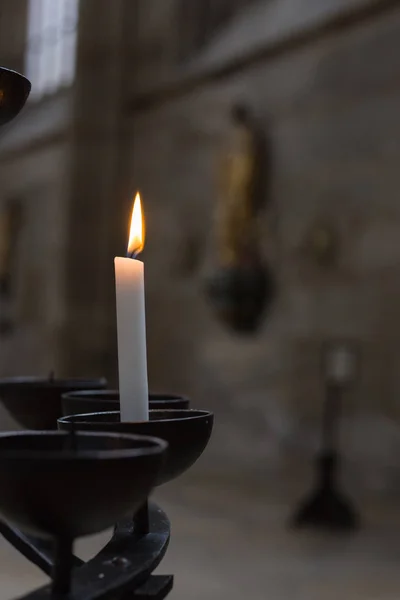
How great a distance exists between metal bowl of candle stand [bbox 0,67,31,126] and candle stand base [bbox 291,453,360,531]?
212 inches

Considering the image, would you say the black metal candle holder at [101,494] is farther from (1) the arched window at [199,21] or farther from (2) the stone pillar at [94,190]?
(2) the stone pillar at [94,190]

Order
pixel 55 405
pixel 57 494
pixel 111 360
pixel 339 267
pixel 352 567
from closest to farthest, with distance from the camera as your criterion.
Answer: pixel 57 494, pixel 55 405, pixel 352 567, pixel 339 267, pixel 111 360

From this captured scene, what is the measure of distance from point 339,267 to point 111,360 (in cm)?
368

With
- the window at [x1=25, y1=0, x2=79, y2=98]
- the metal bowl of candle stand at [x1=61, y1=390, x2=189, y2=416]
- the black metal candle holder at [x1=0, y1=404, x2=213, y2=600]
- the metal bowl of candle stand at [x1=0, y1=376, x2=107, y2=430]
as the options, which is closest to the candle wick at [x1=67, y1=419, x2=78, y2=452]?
the black metal candle holder at [x1=0, y1=404, x2=213, y2=600]

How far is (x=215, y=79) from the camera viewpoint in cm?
894

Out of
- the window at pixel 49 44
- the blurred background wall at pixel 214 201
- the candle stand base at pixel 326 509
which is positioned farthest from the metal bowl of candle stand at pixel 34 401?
the window at pixel 49 44

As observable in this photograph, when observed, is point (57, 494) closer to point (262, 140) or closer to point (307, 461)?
point (307, 461)

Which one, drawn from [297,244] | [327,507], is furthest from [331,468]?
[297,244]

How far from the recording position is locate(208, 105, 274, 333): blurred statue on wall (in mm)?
8023

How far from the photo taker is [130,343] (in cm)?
82

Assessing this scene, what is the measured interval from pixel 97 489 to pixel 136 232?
1.40ft

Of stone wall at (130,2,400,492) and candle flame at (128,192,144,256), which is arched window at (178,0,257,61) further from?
candle flame at (128,192,144,256)

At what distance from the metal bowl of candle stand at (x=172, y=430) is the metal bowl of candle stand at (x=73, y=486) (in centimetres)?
9

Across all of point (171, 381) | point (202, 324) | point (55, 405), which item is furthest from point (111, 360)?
point (55, 405)
